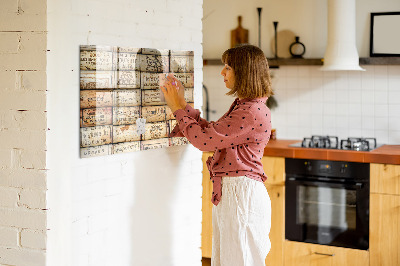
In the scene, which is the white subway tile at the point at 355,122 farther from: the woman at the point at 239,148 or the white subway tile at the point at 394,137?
the woman at the point at 239,148

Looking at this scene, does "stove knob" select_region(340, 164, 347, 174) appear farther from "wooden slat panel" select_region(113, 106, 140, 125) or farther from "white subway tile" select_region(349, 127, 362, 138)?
"wooden slat panel" select_region(113, 106, 140, 125)

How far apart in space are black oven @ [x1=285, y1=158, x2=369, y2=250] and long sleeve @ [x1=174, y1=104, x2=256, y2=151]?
1619 mm

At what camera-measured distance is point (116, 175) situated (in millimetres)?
2607

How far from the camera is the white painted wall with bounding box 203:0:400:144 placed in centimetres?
459

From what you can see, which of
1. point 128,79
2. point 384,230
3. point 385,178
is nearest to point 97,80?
point 128,79

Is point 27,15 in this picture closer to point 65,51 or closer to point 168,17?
point 65,51

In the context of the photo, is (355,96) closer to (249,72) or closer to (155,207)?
(249,72)

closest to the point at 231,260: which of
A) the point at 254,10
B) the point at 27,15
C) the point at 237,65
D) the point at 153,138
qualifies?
the point at 153,138

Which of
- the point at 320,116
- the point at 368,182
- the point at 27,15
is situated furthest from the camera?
the point at 320,116

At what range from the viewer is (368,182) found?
13.1 ft

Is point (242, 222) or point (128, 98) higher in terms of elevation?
point (128, 98)

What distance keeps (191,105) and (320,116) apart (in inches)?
81.4

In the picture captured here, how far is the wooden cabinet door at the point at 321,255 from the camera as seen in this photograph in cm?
408

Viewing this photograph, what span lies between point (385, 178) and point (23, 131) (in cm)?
257
